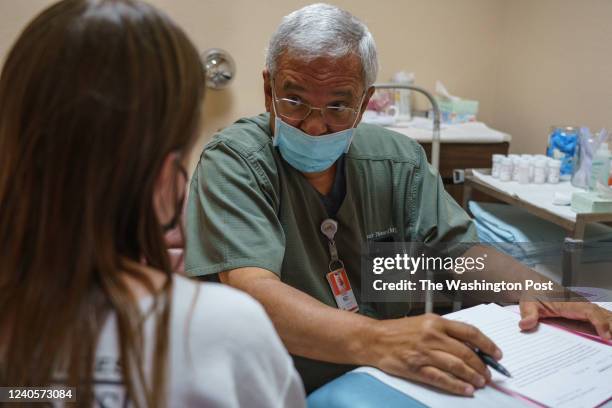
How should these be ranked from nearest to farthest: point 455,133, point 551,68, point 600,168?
1. point 600,168
2. point 455,133
3. point 551,68

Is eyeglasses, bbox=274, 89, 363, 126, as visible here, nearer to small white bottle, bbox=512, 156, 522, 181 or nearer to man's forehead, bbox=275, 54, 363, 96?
man's forehead, bbox=275, 54, 363, 96

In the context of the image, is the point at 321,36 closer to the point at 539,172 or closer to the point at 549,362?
the point at 549,362

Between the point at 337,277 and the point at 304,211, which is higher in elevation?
the point at 304,211

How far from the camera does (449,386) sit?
0.79m

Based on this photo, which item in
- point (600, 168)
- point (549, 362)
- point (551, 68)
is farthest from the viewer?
point (551, 68)

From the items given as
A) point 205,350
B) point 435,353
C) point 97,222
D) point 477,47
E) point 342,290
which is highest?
point 477,47

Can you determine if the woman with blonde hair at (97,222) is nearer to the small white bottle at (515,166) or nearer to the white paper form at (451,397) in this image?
the white paper form at (451,397)

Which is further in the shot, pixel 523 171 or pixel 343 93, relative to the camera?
pixel 523 171

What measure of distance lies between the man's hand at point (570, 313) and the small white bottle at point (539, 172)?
3.70ft

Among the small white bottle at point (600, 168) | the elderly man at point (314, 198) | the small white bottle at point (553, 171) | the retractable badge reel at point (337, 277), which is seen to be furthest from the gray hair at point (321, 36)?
the small white bottle at point (553, 171)

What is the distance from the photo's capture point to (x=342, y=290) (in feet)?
4.21

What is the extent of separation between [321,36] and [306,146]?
0.24 m

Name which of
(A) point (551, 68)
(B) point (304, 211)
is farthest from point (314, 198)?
(A) point (551, 68)

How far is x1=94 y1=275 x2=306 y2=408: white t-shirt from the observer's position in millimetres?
503
